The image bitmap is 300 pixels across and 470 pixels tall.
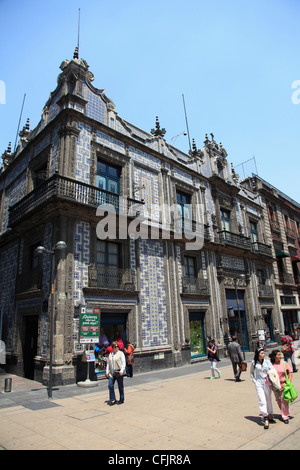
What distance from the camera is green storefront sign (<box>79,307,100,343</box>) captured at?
38.7 feet

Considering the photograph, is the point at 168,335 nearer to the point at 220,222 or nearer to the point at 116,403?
the point at 116,403

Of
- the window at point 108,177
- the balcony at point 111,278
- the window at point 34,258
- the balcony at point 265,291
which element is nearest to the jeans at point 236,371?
the balcony at point 111,278

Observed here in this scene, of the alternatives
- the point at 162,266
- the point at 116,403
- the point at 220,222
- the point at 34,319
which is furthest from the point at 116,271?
the point at 220,222

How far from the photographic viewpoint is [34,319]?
48.8 ft

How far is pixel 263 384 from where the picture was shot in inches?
253

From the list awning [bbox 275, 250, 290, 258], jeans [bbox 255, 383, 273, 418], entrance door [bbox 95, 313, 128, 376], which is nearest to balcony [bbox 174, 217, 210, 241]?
entrance door [bbox 95, 313, 128, 376]

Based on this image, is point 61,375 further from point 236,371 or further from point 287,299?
point 287,299

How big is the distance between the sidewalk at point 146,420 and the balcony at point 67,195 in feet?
25.4

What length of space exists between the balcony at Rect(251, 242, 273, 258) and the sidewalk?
16.1 metres

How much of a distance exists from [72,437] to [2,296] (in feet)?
47.1

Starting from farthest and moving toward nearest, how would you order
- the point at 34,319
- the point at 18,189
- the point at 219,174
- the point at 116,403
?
the point at 219,174, the point at 18,189, the point at 34,319, the point at 116,403

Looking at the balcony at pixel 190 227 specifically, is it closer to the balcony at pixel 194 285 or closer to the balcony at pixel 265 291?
the balcony at pixel 194 285

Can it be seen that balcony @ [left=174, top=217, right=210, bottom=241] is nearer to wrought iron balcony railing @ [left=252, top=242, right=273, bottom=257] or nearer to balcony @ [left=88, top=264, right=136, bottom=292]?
balcony @ [left=88, top=264, right=136, bottom=292]

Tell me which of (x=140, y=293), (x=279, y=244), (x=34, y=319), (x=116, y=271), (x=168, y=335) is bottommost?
(x=168, y=335)
